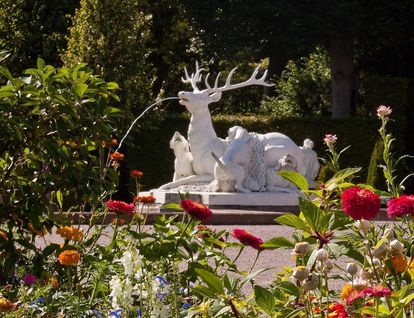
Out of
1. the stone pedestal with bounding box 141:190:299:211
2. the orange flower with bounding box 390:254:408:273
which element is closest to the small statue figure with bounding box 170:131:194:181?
the stone pedestal with bounding box 141:190:299:211

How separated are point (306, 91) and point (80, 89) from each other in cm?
2364

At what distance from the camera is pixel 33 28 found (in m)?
23.9

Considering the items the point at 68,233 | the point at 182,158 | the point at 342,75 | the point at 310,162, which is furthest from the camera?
the point at 342,75

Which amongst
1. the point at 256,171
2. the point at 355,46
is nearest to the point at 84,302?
the point at 256,171

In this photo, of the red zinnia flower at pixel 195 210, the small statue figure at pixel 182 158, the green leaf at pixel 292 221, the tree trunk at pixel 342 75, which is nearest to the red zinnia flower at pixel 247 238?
the red zinnia flower at pixel 195 210

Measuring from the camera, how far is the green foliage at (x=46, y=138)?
15.6 feet

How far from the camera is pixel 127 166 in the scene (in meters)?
22.2

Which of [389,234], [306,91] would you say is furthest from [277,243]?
[306,91]

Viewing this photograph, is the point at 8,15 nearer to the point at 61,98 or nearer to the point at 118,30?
the point at 118,30

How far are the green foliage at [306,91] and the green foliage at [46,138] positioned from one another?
22.9 m

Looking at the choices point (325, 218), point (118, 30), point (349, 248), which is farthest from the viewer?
point (118, 30)

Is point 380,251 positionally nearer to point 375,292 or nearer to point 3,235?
point 375,292

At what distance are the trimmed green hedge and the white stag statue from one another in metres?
4.94

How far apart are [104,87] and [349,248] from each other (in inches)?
74.8
